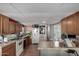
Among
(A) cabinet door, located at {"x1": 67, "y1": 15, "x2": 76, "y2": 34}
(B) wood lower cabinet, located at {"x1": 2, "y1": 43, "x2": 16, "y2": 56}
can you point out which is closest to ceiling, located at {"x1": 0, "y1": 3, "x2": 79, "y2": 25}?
(A) cabinet door, located at {"x1": 67, "y1": 15, "x2": 76, "y2": 34}

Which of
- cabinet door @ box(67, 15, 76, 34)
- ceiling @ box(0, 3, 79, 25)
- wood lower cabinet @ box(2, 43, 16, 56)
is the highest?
ceiling @ box(0, 3, 79, 25)

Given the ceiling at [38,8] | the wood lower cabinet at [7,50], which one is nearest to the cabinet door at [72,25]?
the ceiling at [38,8]

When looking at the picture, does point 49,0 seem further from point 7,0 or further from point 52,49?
point 52,49

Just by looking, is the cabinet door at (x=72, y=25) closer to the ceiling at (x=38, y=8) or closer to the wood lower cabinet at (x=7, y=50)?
the ceiling at (x=38, y=8)

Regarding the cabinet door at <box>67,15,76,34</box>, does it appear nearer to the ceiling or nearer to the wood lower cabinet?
Result: the ceiling

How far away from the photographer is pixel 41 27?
13.7 m

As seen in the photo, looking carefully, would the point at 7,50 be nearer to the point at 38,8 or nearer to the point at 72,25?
the point at 38,8

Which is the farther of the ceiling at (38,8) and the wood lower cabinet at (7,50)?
the wood lower cabinet at (7,50)

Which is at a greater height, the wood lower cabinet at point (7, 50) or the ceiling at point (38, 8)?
the ceiling at point (38, 8)

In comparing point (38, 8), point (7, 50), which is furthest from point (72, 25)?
point (7, 50)

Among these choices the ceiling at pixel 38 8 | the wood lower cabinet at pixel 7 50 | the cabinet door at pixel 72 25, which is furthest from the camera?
the cabinet door at pixel 72 25

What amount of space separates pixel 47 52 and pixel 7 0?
2323mm

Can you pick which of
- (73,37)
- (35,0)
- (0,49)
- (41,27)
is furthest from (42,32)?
(35,0)

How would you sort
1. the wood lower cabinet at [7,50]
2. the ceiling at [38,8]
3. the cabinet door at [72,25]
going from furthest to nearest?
1. the cabinet door at [72,25]
2. the wood lower cabinet at [7,50]
3. the ceiling at [38,8]
